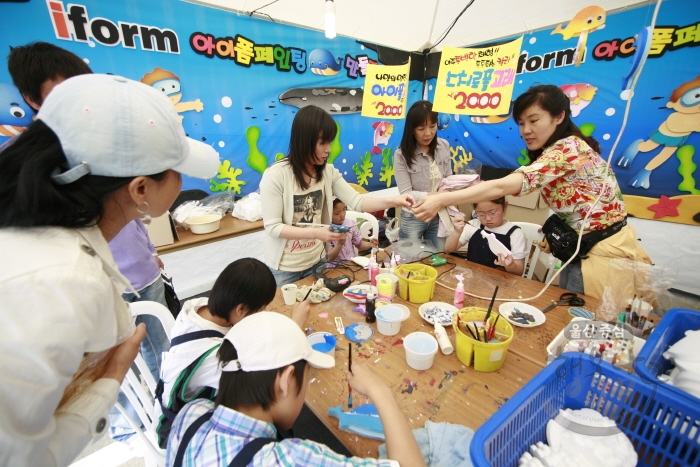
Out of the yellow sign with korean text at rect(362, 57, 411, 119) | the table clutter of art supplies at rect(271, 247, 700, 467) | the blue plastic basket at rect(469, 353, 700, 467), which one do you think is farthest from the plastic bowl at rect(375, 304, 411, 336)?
the yellow sign with korean text at rect(362, 57, 411, 119)

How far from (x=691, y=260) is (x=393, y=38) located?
14.4 ft

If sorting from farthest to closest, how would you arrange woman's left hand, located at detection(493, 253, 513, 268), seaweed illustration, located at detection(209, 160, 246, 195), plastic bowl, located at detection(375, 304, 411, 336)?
1. seaweed illustration, located at detection(209, 160, 246, 195)
2. woman's left hand, located at detection(493, 253, 513, 268)
3. plastic bowl, located at detection(375, 304, 411, 336)

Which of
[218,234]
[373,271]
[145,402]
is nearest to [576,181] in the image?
[373,271]

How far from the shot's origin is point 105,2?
256 cm

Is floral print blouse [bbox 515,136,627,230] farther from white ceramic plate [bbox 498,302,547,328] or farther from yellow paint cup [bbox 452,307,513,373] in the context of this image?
yellow paint cup [bbox 452,307,513,373]

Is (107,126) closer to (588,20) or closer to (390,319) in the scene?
(390,319)

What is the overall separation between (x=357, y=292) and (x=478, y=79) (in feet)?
7.47

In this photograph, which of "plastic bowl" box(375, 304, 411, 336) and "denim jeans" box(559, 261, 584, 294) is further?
"denim jeans" box(559, 261, 584, 294)

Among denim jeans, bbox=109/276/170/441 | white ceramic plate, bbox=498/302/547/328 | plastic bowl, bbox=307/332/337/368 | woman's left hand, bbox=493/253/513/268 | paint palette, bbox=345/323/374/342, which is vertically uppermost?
woman's left hand, bbox=493/253/513/268

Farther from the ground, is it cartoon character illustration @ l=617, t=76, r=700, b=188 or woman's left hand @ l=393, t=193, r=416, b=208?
cartoon character illustration @ l=617, t=76, r=700, b=188

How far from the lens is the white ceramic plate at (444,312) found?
1.52 m

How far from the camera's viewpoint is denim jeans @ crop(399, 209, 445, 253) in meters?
3.00

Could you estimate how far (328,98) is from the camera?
13.7 ft

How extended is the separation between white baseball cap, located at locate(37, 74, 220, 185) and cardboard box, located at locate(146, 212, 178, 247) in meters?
2.35
